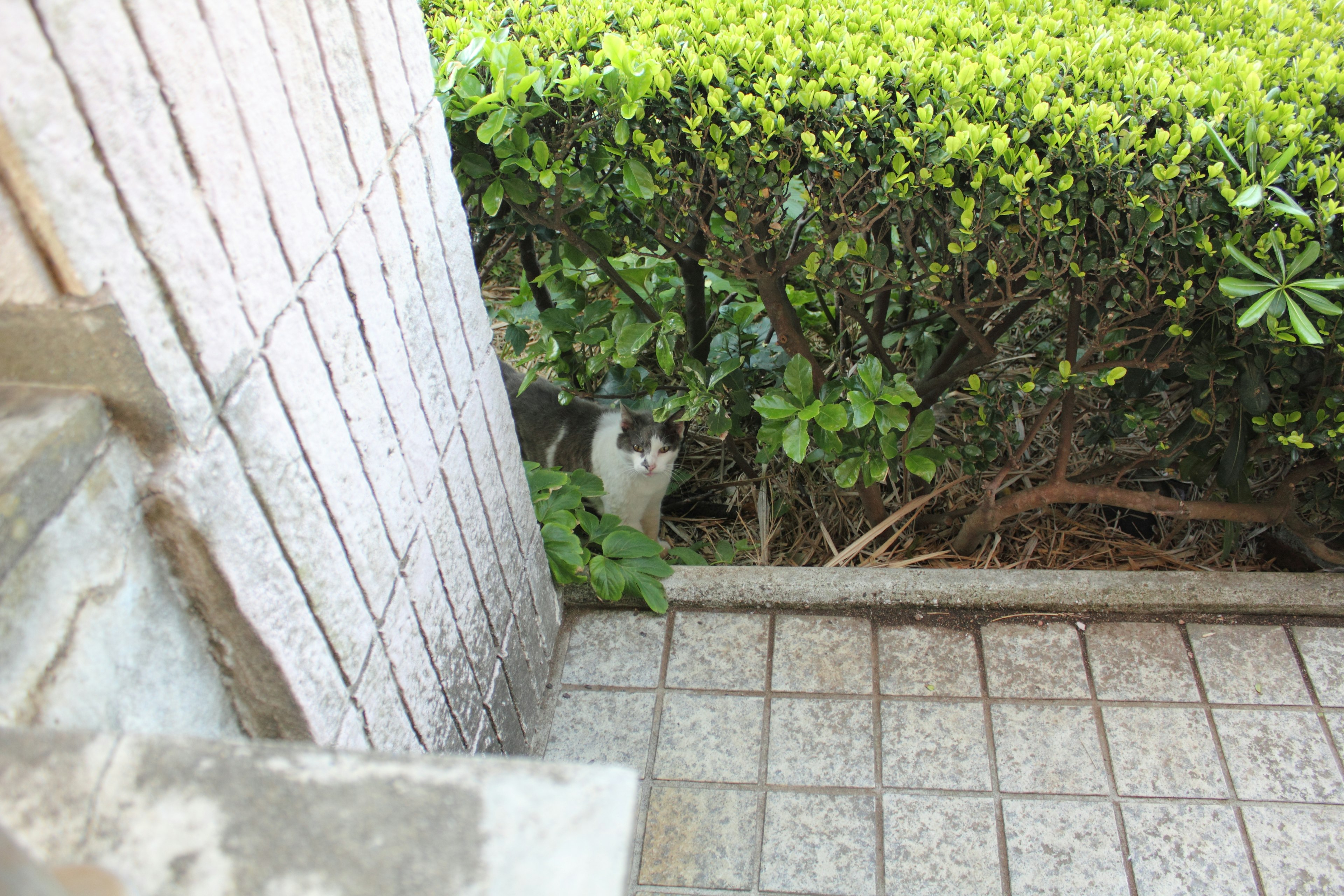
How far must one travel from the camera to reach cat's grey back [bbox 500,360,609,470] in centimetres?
347

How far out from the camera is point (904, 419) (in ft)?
8.13

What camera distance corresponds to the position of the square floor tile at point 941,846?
76.4 inches

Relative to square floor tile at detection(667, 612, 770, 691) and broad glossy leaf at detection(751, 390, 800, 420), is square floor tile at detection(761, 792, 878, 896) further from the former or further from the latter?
broad glossy leaf at detection(751, 390, 800, 420)

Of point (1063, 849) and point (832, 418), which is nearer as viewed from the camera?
point (1063, 849)

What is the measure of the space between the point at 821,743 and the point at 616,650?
63cm

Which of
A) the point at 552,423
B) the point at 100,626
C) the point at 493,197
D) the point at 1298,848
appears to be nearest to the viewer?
the point at 100,626

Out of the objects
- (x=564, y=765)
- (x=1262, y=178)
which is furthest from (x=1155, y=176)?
(x=564, y=765)

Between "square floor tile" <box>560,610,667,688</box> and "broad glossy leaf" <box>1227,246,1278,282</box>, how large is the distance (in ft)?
5.46

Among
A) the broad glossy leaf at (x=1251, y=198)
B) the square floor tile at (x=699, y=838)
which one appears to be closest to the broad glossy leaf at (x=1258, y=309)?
the broad glossy leaf at (x=1251, y=198)

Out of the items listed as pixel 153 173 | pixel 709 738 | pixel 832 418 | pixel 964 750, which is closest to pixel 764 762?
pixel 709 738

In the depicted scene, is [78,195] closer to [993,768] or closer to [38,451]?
[38,451]

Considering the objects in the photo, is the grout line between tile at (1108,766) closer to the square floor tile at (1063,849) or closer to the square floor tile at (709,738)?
the square floor tile at (1063,849)

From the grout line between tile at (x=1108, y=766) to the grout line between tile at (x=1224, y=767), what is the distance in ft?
0.79

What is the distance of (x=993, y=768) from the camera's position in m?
2.16
